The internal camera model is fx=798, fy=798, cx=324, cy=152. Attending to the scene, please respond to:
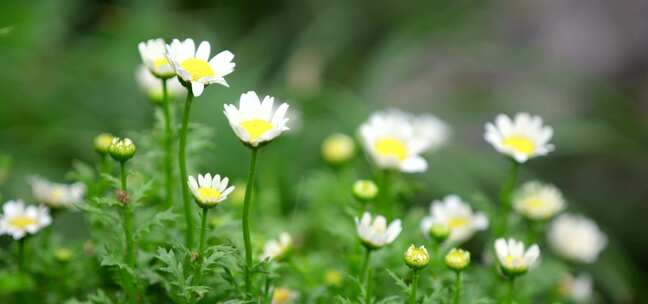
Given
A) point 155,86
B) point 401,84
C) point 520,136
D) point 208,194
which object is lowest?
point 208,194

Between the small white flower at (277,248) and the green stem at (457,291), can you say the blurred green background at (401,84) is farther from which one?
the green stem at (457,291)

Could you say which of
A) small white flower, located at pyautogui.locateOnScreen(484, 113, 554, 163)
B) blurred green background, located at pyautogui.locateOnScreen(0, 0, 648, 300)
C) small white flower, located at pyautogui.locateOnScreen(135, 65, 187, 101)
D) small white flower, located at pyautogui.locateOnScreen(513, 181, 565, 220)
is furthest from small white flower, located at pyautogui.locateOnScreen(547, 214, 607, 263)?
small white flower, located at pyautogui.locateOnScreen(135, 65, 187, 101)

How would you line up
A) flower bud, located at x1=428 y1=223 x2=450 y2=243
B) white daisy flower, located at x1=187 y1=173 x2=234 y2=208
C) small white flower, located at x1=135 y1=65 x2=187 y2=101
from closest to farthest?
white daisy flower, located at x1=187 y1=173 x2=234 y2=208
flower bud, located at x1=428 y1=223 x2=450 y2=243
small white flower, located at x1=135 y1=65 x2=187 y2=101

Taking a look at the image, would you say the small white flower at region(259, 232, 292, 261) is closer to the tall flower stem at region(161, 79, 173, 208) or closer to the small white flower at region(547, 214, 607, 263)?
the tall flower stem at region(161, 79, 173, 208)

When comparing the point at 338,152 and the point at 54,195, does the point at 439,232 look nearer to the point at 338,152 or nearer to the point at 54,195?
the point at 338,152

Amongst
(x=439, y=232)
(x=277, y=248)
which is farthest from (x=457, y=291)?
(x=277, y=248)

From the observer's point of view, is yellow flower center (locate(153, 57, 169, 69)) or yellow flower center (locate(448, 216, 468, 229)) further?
yellow flower center (locate(448, 216, 468, 229))
